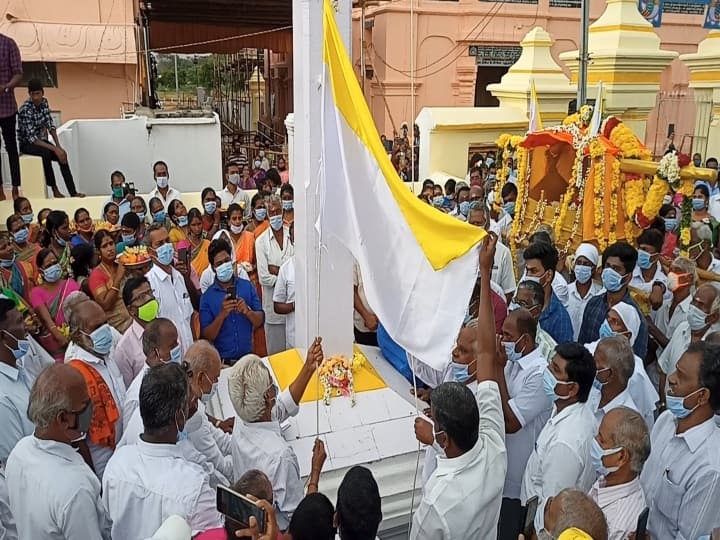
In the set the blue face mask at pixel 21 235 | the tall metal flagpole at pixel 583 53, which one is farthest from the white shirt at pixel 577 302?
the tall metal flagpole at pixel 583 53

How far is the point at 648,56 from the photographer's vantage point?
10.5m

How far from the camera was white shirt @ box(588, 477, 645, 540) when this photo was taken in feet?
8.13

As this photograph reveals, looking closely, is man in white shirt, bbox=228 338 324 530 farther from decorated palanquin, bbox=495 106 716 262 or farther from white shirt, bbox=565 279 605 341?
decorated palanquin, bbox=495 106 716 262

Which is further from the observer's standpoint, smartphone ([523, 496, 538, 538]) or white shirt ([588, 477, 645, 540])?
white shirt ([588, 477, 645, 540])

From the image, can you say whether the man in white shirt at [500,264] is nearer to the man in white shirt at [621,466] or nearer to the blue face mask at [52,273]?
the man in white shirt at [621,466]

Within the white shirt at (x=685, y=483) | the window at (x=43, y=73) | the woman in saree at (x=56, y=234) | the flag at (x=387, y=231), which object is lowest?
the white shirt at (x=685, y=483)

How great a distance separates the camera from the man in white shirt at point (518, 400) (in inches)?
130

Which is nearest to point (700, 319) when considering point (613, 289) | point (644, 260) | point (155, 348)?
point (613, 289)

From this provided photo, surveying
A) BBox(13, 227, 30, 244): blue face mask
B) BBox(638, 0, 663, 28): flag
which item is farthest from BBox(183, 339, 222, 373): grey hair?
BBox(638, 0, 663, 28): flag

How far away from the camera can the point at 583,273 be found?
4.65 metres

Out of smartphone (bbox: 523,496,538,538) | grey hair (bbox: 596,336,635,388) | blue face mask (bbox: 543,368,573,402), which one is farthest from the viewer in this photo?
grey hair (bbox: 596,336,635,388)

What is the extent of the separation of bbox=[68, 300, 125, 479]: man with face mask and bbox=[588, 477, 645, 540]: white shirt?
2.22 meters

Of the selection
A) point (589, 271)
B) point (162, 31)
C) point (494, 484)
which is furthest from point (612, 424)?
point (162, 31)

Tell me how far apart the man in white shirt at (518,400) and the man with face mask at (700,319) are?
1121mm
